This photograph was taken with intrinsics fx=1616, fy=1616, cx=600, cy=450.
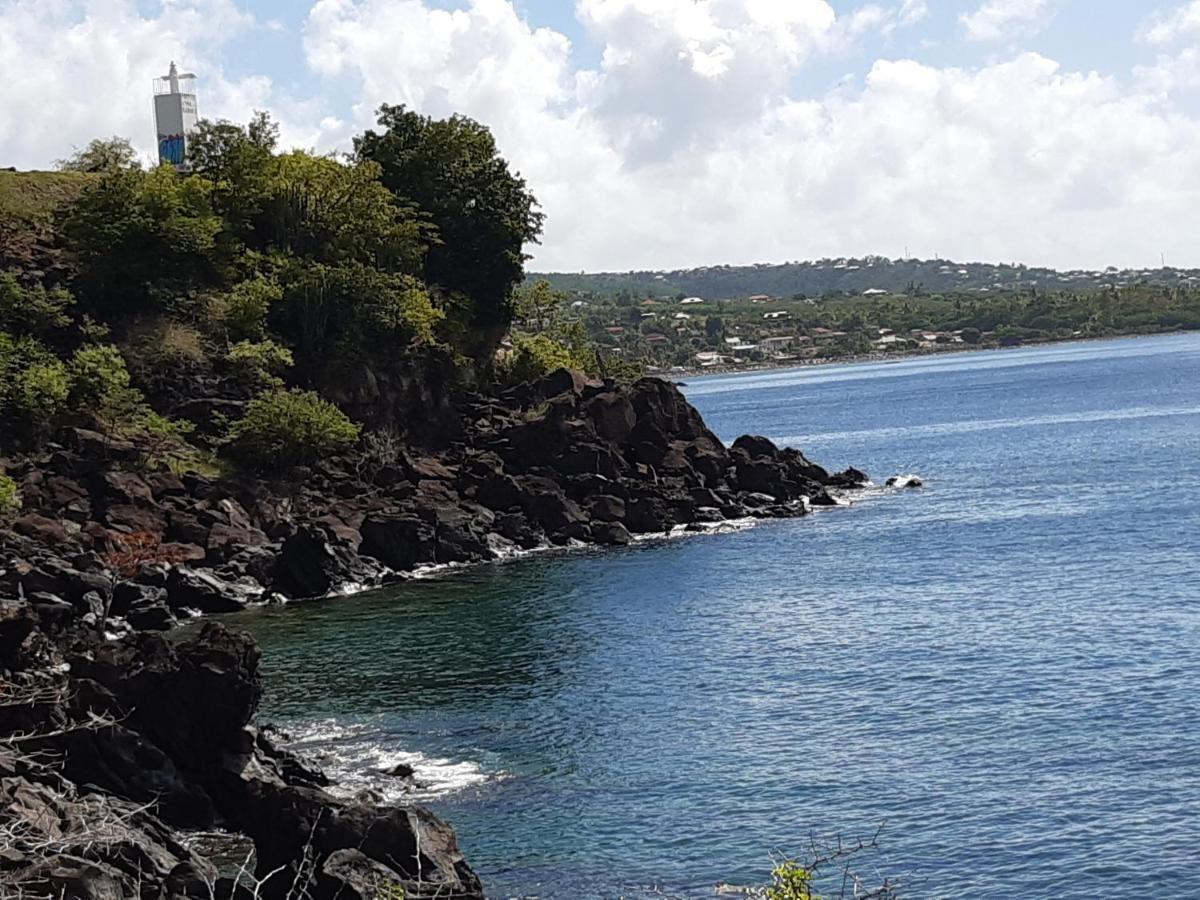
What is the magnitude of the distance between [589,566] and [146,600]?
20.1 meters

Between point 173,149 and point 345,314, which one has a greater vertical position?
point 173,149

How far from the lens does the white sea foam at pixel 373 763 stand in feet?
125

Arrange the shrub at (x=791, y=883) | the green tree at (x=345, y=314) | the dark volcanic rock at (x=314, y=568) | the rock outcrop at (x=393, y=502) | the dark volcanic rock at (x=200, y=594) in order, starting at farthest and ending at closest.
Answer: the green tree at (x=345, y=314) < the dark volcanic rock at (x=314, y=568) < the rock outcrop at (x=393, y=502) < the dark volcanic rock at (x=200, y=594) < the shrub at (x=791, y=883)

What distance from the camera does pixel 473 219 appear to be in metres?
98.1

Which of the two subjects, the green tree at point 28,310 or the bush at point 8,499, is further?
the green tree at point 28,310

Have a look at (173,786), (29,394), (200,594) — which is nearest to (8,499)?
(200,594)

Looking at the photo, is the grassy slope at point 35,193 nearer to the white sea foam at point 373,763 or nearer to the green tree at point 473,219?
the green tree at point 473,219

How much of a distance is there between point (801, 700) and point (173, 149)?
6932cm

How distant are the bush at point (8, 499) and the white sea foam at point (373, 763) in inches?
1005

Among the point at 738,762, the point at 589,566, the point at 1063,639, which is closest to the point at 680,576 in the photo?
the point at 589,566

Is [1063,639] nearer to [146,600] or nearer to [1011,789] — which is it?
[1011,789]

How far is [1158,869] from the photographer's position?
99.5 ft

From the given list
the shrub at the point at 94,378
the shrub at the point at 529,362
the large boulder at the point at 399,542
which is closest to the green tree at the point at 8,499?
the shrub at the point at 94,378

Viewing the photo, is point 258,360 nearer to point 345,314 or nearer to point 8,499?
point 345,314
